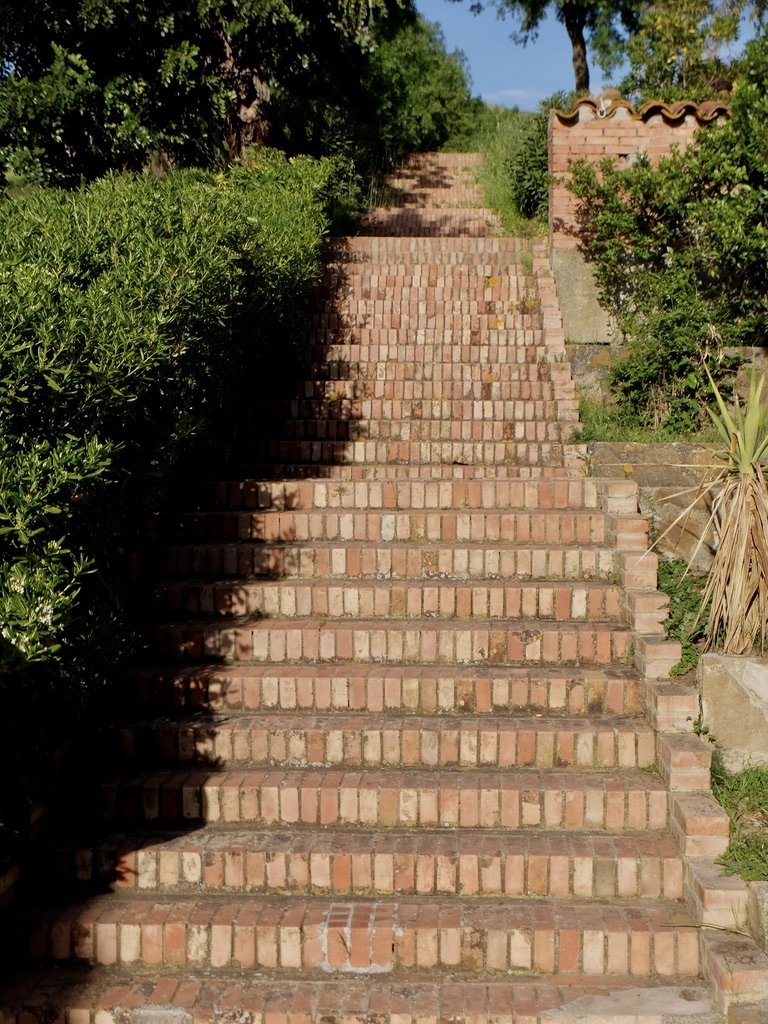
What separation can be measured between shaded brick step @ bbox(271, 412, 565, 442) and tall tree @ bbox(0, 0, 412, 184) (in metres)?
5.23

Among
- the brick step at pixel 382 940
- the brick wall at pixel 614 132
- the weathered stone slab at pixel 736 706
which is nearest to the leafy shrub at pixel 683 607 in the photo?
the weathered stone slab at pixel 736 706

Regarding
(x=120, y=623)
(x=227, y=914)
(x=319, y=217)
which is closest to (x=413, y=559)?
(x=120, y=623)

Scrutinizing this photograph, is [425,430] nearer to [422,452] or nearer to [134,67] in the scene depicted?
[422,452]

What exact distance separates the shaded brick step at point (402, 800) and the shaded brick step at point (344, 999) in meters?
0.67

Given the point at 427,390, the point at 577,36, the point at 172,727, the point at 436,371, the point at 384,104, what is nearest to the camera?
the point at 172,727

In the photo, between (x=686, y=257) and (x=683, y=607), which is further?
(x=686, y=257)

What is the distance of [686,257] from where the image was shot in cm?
739

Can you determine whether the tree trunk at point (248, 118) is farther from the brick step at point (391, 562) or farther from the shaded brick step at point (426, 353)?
the brick step at point (391, 562)

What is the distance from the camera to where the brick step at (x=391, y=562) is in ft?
16.5

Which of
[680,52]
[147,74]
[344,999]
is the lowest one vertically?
[344,999]

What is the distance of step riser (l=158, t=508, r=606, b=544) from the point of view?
527cm

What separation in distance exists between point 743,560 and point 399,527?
1.95 metres

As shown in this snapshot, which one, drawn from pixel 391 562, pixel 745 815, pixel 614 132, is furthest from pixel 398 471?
pixel 614 132

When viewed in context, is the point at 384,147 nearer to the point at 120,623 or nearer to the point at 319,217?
the point at 319,217
